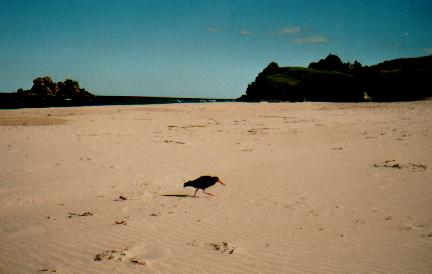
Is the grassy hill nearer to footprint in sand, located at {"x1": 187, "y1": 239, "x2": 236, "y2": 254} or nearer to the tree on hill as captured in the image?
the tree on hill

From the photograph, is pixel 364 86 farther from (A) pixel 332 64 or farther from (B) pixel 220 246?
(B) pixel 220 246

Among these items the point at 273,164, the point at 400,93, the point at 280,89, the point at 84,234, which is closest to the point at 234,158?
the point at 273,164

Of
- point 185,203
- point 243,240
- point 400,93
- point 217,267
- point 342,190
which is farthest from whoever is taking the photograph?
point 400,93

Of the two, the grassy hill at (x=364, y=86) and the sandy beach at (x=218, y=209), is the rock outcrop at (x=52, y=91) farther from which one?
the sandy beach at (x=218, y=209)

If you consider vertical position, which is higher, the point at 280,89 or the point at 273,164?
the point at 280,89

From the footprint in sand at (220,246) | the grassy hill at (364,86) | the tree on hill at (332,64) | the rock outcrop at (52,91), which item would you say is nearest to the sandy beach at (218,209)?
the footprint in sand at (220,246)

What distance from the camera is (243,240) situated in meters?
4.97

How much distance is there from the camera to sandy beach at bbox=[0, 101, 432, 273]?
14.3ft

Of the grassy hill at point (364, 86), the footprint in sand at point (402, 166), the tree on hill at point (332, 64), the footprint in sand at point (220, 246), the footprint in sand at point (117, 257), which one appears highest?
the tree on hill at point (332, 64)

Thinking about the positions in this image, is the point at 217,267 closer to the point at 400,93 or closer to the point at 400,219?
the point at 400,219

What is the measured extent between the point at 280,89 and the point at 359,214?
65933mm

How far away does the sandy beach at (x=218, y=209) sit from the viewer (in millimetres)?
4348

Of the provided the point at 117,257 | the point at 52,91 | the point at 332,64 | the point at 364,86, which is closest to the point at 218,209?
the point at 117,257

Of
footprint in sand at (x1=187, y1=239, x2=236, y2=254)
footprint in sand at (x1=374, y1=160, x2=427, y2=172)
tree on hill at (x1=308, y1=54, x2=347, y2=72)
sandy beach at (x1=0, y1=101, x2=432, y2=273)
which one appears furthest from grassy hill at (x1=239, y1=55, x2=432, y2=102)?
footprint in sand at (x1=187, y1=239, x2=236, y2=254)
